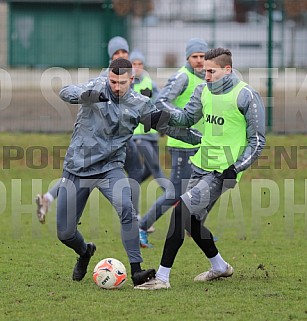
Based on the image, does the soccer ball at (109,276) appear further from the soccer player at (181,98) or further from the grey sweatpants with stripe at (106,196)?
the soccer player at (181,98)

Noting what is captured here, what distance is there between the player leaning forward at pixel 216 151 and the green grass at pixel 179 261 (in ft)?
1.26

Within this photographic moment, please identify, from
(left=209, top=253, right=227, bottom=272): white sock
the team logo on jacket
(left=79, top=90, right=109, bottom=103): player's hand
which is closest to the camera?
(left=79, top=90, right=109, bottom=103): player's hand

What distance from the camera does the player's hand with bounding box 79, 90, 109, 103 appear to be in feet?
24.0

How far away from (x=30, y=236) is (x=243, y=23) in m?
9.08

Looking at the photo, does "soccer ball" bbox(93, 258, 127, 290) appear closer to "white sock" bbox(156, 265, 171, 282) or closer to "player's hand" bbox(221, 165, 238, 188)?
"white sock" bbox(156, 265, 171, 282)

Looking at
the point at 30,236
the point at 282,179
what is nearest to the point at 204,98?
the point at 30,236

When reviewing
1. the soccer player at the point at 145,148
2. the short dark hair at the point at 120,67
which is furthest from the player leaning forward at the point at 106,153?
the soccer player at the point at 145,148

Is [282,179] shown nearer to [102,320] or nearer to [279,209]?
[279,209]

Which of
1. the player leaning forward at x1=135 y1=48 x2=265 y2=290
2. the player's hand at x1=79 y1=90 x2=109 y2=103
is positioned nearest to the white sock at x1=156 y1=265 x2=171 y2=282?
the player leaning forward at x1=135 y1=48 x2=265 y2=290

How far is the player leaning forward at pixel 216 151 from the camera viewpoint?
757 cm

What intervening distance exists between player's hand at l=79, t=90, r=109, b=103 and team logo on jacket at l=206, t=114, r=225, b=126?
102 centimetres

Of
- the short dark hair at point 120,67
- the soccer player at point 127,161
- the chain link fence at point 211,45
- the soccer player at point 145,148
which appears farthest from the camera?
the chain link fence at point 211,45

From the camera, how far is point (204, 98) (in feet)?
25.9

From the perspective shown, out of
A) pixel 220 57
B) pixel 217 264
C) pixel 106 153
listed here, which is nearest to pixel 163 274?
pixel 217 264
